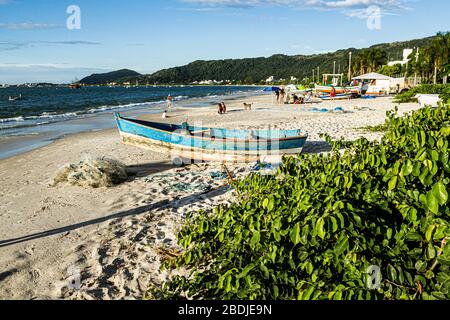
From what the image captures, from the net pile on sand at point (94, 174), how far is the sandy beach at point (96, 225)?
260 millimetres

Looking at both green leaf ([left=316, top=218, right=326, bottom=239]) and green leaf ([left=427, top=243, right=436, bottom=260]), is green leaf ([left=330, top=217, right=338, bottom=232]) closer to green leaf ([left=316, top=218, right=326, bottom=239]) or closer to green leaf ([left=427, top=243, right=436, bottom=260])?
green leaf ([left=316, top=218, right=326, bottom=239])

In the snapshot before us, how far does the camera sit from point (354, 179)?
11.1 feet

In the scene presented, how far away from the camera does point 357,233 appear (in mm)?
2650

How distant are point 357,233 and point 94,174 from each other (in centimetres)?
922

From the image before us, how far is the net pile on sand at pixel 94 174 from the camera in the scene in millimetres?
10305

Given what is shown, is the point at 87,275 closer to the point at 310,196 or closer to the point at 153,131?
the point at 310,196

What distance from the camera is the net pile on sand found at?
10.3 m

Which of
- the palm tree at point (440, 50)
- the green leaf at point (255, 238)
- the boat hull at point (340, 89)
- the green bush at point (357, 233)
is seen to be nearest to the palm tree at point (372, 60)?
the palm tree at point (440, 50)

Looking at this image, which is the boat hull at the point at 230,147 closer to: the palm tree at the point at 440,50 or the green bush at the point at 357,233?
the green bush at the point at 357,233

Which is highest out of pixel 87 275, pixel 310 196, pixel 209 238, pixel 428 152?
pixel 428 152

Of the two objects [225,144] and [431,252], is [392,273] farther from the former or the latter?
[225,144]

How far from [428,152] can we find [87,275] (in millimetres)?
5490

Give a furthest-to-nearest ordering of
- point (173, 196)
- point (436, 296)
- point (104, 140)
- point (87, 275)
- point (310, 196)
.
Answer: point (104, 140) → point (173, 196) → point (87, 275) → point (310, 196) → point (436, 296)

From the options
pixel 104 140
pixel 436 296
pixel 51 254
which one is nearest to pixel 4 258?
pixel 51 254
